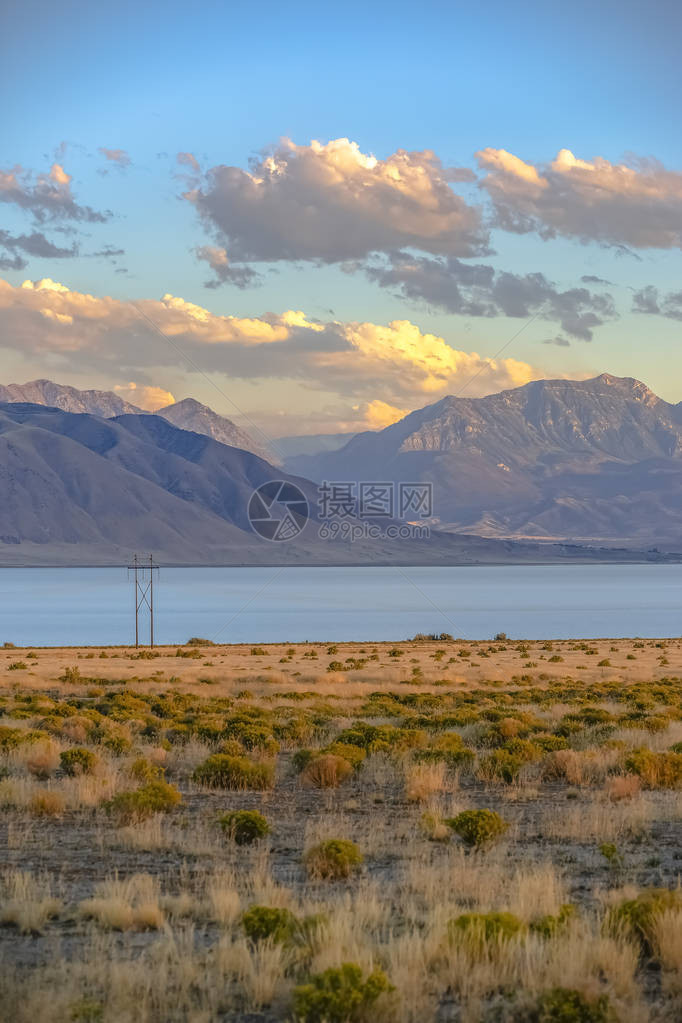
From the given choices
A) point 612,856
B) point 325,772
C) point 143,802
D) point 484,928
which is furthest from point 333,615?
point 484,928

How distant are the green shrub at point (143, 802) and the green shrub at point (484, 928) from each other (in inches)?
231

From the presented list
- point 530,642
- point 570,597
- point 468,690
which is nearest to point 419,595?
point 570,597

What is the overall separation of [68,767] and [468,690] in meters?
21.1

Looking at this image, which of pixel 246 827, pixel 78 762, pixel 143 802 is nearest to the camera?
pixel 246 827

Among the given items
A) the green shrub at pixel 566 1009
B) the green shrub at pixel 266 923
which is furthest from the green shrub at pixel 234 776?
the green shrub at pixel 566 1009

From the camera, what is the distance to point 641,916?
27.5 feet

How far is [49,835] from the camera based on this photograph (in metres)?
12.6

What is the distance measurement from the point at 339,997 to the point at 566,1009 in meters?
1.35

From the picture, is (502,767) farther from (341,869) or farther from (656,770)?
(341,869)

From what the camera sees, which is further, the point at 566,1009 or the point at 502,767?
the point at 502,767

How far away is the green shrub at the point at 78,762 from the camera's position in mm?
16314

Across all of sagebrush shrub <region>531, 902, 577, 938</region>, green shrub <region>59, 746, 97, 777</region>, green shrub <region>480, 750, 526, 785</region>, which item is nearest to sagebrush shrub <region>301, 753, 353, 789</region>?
green shrub <region>480, 750, 526, 785</region>

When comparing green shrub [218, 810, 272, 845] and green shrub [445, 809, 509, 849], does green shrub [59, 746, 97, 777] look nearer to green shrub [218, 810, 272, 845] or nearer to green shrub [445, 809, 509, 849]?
green shrub [218, 810, 272, 845]

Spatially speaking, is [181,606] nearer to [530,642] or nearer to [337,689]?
[530,642]
